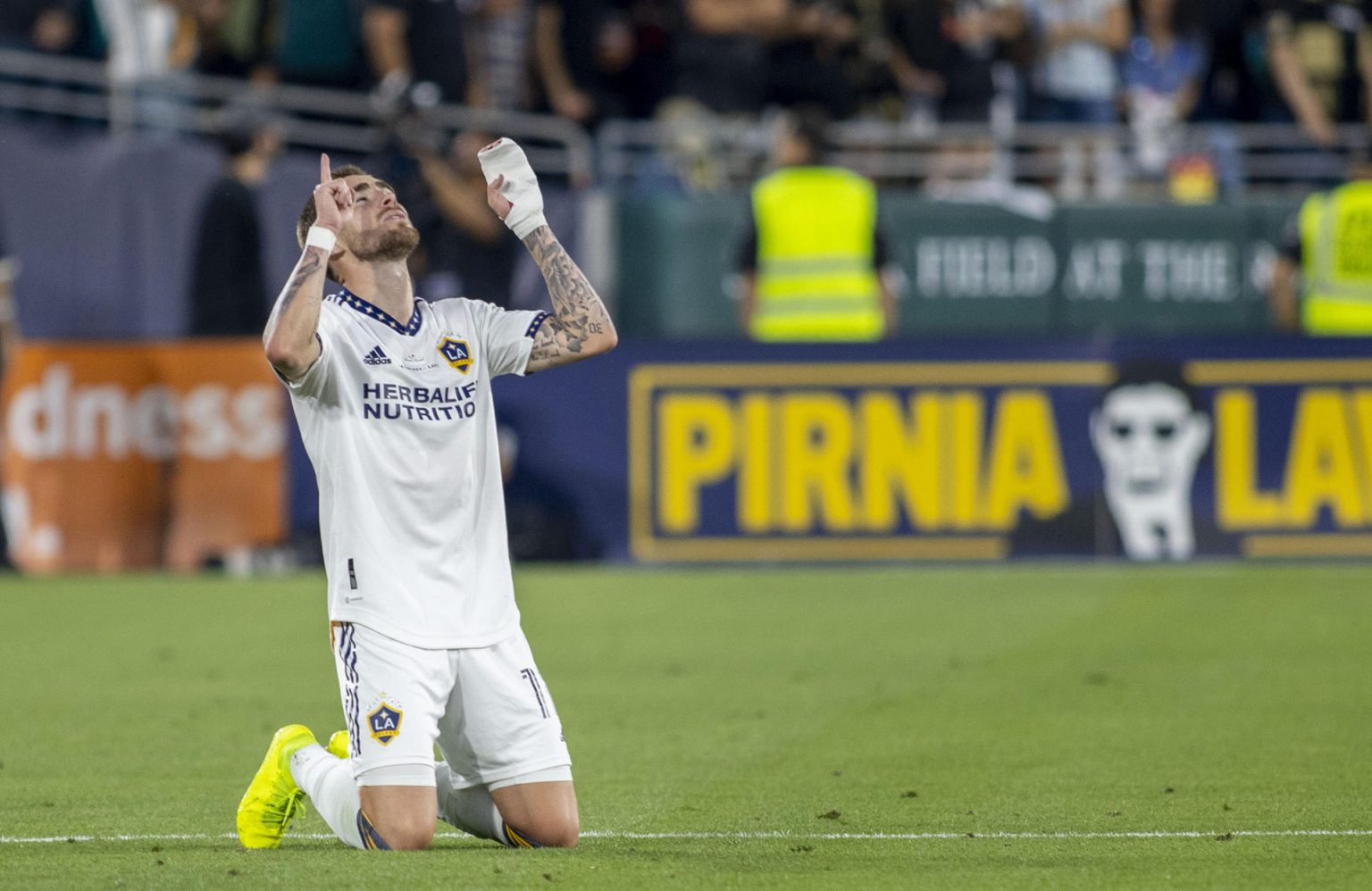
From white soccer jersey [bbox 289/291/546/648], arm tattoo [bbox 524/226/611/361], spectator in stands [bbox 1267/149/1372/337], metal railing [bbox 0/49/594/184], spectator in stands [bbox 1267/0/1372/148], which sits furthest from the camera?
spectator in stands [bbox 1267/0/1372/148]

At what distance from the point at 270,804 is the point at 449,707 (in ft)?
1.92

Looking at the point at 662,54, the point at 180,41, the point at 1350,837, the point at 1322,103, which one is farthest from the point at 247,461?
→ the point at 1350,837

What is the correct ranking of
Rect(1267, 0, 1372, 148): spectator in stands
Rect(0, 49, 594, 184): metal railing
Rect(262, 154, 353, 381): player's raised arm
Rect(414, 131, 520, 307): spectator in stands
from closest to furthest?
Rect(262, 154, 353, 381): player's raised arm
Rect(414, 131, 520, 307): spectator in stands
Rect(0, 49, 594, 184): metal railing
Rect(1267, 0, 1372, 148): spectator in stands

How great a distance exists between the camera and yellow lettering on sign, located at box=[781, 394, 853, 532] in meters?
15.2

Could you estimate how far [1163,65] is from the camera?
60.2ft

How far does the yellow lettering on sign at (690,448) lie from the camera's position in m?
15.2

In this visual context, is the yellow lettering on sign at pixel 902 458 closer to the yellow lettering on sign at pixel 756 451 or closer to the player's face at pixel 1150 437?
the yellow lettering on sign at pixel 756 451

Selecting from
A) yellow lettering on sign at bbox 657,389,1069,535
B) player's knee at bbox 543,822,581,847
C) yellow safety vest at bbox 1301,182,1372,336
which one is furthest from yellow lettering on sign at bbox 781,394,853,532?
player's knee at bbox 543,822,581,847

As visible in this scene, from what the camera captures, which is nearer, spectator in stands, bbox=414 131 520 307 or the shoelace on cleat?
the shoelace on cleat

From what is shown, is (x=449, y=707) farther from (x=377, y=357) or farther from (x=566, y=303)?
(x=566, y=303)

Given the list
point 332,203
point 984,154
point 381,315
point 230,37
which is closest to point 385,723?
point 381,315

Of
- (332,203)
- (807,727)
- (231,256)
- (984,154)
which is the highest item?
(984,154)

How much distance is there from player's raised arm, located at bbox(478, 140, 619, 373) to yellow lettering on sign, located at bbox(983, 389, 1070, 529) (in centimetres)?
874

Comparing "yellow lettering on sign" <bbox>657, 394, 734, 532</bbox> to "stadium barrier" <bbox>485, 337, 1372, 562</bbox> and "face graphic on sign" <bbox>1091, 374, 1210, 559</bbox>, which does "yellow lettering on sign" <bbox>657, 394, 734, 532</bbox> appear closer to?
"stadium barrier" <bbox>485, 337, 1372, 562</bbox>
